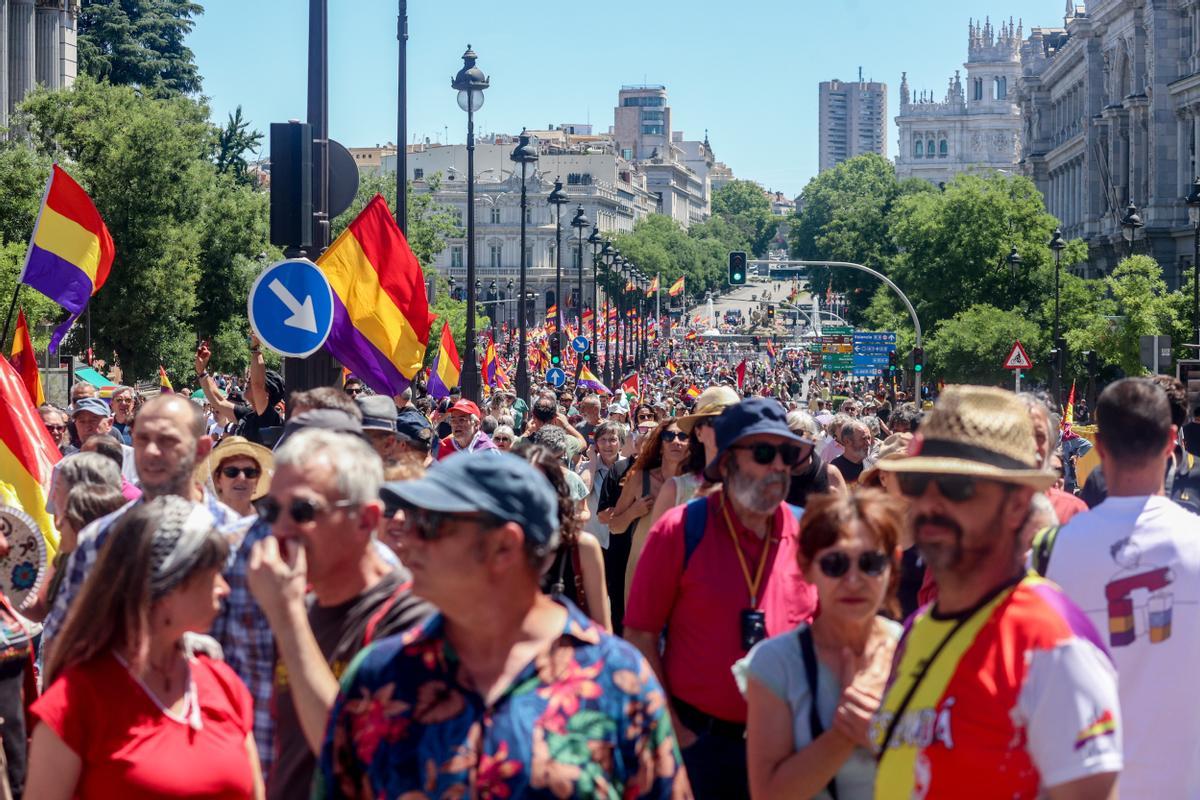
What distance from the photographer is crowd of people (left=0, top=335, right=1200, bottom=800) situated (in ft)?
11.2

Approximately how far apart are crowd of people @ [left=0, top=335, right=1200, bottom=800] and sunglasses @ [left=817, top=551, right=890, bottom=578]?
0.01 metres

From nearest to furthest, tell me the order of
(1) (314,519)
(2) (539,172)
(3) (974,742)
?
1. (3) (974,742)
2. (1) (314,519)
3. (2) (539,172)

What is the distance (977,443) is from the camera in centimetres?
388

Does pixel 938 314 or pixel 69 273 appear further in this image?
pixel 938 314

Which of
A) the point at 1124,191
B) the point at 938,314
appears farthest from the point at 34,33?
the point at 1124,191

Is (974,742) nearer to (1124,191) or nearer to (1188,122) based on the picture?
(1188,122)

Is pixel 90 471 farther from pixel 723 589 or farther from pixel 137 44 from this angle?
pixel 137 44

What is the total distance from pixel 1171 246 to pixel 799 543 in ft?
239

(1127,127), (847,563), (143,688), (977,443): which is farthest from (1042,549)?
(1127,127)

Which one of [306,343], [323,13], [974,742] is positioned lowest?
[974,742]

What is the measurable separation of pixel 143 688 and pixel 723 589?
2.12m

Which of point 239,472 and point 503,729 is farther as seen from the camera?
point 239,472

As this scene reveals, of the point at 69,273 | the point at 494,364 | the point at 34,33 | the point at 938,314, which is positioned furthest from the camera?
the point at 938,314

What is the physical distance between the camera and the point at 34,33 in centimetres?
5162
